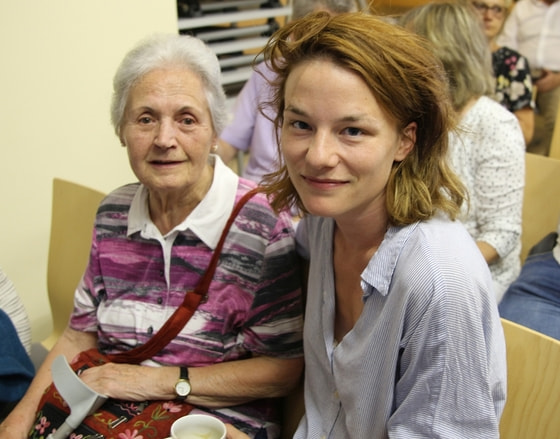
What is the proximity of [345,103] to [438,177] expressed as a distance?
25 centimetres

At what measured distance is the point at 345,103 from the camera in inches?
39.9

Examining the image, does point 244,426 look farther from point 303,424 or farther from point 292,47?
point 292,47

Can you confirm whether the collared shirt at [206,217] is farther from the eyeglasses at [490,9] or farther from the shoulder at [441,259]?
the eyeglasses at [490,9]

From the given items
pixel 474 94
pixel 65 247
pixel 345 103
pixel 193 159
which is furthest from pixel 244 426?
pixel 474 94

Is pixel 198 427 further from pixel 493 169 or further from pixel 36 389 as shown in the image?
pixel 493 169

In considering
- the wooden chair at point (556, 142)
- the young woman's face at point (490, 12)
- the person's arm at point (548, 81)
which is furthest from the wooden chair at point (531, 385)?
the person's arm at point (548, 81)

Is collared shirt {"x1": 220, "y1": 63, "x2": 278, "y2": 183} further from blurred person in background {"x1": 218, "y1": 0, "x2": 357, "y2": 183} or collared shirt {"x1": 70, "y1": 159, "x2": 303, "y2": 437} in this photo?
collared shirt {"x1": 70, "y1": 159, "x2": 303, "y2": 437}

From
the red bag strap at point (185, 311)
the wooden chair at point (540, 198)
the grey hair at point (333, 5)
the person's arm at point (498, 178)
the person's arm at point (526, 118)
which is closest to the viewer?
the red bag strap at point (185, 311)

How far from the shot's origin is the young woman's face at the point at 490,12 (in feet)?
8.99

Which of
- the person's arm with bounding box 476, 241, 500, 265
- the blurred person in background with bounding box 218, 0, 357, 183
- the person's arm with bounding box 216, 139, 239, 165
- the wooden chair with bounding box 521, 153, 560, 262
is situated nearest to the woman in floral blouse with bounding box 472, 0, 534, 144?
the wooden chair with bounding box 521, 153, 560, 262

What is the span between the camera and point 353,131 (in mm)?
1038

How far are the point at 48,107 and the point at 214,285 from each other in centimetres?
120

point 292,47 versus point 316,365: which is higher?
point 292,47

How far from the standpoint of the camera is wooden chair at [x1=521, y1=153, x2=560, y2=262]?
213 centimetres
